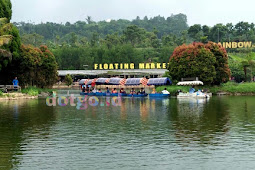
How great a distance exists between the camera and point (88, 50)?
133500 millimetres

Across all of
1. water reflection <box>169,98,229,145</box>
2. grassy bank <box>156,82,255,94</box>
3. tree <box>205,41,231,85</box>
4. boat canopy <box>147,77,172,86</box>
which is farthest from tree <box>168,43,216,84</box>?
water reflection <box>169,98,229,145</box>

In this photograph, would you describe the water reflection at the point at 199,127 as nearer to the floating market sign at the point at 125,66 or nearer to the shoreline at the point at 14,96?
the shoreline at the point at 14,96

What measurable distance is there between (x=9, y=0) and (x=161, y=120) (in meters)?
39.5

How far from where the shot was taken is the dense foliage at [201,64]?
67.5 metres

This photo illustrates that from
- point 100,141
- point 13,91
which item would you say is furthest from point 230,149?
point 13,91

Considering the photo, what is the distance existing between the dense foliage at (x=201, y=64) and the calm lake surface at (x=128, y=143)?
35.5m

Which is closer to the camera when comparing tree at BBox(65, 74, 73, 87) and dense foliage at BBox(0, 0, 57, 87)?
dense foliage at BBox(0, 0, 57, 87)

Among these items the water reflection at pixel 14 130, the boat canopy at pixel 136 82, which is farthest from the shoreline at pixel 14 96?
the boat canopy at pixel 136 82

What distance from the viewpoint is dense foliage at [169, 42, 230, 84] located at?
221ft

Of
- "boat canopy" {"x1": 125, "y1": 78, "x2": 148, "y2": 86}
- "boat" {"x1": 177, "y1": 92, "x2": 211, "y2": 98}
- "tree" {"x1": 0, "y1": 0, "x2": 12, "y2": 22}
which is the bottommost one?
"boat" {"x1": 177, "y1": 92, "x2": 211, "y2": 98}

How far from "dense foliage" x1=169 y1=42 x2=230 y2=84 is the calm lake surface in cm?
3548

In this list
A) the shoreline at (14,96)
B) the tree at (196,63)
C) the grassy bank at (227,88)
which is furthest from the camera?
the grassy bank at (227,88)

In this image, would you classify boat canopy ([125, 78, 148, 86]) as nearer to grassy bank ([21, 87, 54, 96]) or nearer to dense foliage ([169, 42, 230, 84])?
dense foliage ([169, 42, 230, 84])

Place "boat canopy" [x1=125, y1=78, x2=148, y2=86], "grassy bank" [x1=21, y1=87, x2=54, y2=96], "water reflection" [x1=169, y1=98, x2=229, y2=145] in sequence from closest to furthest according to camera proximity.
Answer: "water reflection" [x1=169, y1=98, x2=229, y2=145] < "grassy bank" [x1=21, y1=87, x2=54, y2=96] < "boat canopy" [x1=125, y1=78, x2=148, y2=86]
